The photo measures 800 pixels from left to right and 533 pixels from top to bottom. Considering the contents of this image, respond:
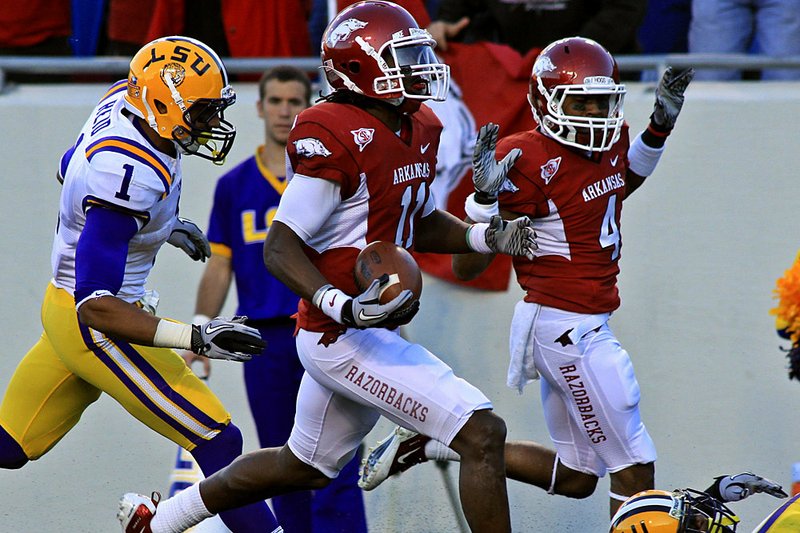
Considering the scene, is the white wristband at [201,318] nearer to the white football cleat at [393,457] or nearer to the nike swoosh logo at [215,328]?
the white football cleat at [393,457]

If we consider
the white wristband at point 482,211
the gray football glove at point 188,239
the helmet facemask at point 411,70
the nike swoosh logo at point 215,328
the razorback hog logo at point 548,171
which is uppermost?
the helmet facemask at point 411,70

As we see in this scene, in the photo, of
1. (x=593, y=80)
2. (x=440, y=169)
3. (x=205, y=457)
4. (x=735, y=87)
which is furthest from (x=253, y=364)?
(x=735, y=87)

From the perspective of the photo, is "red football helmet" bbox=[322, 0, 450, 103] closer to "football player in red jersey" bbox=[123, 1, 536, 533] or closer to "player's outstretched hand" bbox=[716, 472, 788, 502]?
"football player in red jersey" bbox=[123, 1, 536, 533]

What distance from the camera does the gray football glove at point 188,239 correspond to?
4586 millimetres

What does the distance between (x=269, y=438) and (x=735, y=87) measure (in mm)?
2747

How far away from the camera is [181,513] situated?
4.16 m

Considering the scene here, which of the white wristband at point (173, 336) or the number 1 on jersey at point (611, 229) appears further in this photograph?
the number 1 on jersey at point (611, 229)

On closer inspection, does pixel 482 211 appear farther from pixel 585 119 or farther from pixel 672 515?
pixel 672 515

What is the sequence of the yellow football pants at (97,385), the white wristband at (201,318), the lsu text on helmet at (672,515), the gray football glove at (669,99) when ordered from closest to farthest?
1. the lsu text on helmet at (672,515)
2. the yellow football pants at (97,385)
3. the gray football glove at (669,99)
4. the white wristband at (201,318)

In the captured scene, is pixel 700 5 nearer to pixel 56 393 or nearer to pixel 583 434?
pixel 583 434

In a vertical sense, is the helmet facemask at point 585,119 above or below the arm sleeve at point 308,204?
above

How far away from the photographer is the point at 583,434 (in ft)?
14.4

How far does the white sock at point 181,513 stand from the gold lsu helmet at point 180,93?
3.79 ft

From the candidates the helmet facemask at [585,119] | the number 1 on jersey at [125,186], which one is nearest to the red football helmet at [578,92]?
the helmet facemask at [585,119]
